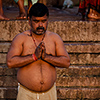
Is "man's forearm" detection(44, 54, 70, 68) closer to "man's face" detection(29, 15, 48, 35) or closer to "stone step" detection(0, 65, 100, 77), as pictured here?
"man's face" detection(29, 15, 48, 35)

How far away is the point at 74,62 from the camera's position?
409 cm

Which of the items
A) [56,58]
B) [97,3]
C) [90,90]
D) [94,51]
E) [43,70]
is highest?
[97,3]

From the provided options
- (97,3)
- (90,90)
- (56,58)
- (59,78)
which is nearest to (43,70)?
(56,58)

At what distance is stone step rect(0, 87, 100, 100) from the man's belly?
1.65m

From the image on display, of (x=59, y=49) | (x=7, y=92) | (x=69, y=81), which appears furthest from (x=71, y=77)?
(x=59, y=49)

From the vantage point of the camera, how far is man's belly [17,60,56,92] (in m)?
2.39

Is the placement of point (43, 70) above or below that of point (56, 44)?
below

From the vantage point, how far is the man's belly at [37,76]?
7.86ft

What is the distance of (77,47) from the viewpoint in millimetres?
4055

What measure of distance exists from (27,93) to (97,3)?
3.14 m

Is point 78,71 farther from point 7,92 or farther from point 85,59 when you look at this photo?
point 7,92

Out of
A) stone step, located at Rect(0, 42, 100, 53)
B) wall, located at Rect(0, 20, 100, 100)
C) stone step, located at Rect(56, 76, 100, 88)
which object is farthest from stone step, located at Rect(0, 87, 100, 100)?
stone step, located at Rect(0, 42, 100, 53)

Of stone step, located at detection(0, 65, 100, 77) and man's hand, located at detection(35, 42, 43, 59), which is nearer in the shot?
man's hand, located at detection(35, 42, 43, 59)

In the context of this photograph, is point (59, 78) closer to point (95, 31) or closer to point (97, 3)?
point (95, 31)
